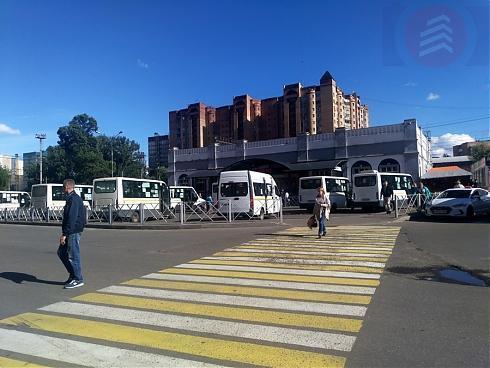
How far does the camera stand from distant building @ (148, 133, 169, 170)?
122m

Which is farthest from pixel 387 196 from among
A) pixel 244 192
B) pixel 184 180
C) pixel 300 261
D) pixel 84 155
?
pixel 84 155

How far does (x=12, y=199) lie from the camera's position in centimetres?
3884

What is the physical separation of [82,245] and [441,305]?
442 inches

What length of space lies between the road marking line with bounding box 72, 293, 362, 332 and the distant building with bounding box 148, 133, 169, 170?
378 ft

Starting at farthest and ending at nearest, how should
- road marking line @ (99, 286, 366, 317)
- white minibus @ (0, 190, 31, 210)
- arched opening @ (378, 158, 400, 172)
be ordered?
arched opening @ (378, 158, 400, 172)
white minibus @ (0, 190, 31, 210)
road marking line @ (99, 286, 366, 317)

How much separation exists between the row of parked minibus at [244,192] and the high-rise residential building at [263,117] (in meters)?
58.2

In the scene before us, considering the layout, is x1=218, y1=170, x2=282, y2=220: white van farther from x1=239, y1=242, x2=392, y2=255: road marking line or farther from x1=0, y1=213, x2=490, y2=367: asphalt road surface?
x1=0, y1=213, x2=490, y2=367: asphalt road surface

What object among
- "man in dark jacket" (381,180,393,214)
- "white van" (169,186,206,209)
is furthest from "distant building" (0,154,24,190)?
"man in dark jacket" (381,180,393,214)

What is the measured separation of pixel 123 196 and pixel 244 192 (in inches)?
298

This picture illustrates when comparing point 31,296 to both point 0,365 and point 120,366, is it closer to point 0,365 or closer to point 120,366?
point 0,365

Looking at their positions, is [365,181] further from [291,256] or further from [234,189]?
[291,256]

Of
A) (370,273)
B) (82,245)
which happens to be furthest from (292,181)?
(370,273)

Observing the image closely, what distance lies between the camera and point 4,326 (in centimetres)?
547

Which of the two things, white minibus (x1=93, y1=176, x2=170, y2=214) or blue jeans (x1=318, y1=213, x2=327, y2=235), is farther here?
white minibus (x1=93, y1=176, x2=170, y2=214)
